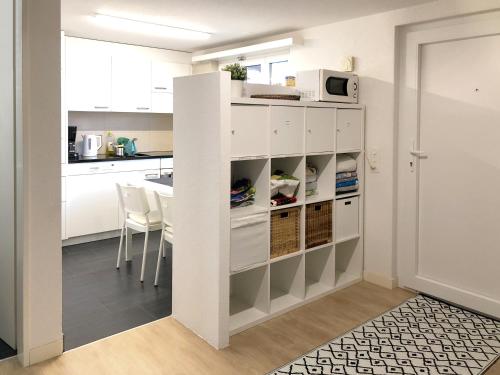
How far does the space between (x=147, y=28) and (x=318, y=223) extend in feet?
8.50

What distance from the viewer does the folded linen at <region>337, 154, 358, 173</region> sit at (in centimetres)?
373

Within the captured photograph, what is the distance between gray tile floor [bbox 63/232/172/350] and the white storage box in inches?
59.0

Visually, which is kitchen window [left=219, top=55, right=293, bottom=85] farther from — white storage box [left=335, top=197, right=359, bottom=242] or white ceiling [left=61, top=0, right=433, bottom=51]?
white storage box [left=335, top=197, right=359, bottom=242]

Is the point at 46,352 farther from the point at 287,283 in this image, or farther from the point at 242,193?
the point at 287,283

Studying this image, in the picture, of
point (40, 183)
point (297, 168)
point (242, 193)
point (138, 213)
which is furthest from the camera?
point (138, 213)

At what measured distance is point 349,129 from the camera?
372 cm

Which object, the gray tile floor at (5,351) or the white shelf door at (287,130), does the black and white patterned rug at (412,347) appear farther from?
the gray tile floor at (5,351)

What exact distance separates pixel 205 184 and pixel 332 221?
51.7 inches

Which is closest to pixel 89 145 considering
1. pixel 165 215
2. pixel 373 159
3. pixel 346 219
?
pixel 165 215

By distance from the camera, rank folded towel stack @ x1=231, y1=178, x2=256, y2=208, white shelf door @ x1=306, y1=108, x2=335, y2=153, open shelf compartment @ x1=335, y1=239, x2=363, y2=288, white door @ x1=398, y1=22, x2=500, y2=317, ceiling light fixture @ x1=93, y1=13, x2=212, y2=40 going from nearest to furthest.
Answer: folded towel stack @ x1=231, y1=178, x2=256, y2=208
white door @ x1=398, y1=22, x2=500, y2=317
white shelf door @ x1=306, y1=108, x2=335, y2=153
open shelf compartment @ x1=335, y1=239, x2=363, y2=288
ceiling light fixture @ x1=93, y1=13, x2=212, y2=40

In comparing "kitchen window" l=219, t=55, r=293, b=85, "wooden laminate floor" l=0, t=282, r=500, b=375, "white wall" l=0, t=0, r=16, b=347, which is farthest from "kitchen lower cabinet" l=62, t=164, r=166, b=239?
"wooden laminate floor" l=0, t=282, r=500, b=375

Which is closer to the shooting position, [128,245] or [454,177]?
[454,177]

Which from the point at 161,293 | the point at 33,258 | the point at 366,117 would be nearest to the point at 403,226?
the point at 366,117

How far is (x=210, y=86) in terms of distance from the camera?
107 inches
